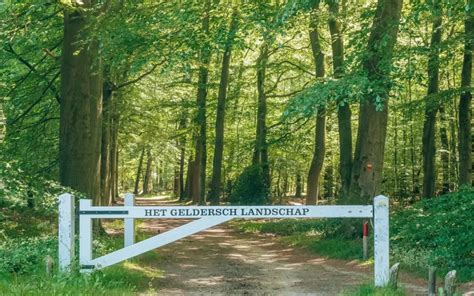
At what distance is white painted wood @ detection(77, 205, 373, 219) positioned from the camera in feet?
26.9

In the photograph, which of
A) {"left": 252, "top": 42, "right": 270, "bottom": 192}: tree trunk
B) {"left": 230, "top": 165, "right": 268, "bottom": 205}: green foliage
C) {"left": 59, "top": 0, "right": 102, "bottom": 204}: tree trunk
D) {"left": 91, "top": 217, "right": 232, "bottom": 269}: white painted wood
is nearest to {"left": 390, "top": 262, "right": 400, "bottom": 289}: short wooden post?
{"left": 91, "top": 217, "right": 232, "bottom": 269}: white painted wood

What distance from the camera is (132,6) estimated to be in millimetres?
13961

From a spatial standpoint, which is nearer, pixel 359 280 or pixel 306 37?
pixel 359 280

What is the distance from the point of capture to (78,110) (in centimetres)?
1377

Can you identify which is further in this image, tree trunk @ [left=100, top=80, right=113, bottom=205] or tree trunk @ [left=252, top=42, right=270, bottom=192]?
tree trunk @ [left=252, top=42, right=270, bottom=192]

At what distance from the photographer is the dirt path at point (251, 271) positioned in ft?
32.9

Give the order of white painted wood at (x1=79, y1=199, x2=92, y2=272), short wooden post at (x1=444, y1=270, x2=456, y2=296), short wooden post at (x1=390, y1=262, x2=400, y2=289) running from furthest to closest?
white painted wood at (x1=79, y1=199, x2=92, y2=272), short wooden post at (x1=390, y1=262, x2=400, y2=289), short wooden post at (x1=444, y1=270, x2=456, y2=296)

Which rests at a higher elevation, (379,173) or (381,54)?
(381,54)

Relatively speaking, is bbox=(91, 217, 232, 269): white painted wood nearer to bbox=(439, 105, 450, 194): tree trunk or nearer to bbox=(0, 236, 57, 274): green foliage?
bbox=(0, 236, 57, 274): green foliage

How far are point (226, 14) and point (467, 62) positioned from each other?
11.3 meters

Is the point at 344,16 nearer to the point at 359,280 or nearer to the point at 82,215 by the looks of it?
the point at 359,280

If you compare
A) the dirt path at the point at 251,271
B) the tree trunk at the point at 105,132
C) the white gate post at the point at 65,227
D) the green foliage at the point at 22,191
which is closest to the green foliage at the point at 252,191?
the tree trunk at the point at 105,132

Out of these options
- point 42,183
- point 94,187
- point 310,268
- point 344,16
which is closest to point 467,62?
point 344,16

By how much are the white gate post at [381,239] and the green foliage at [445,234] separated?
2.01 meters
